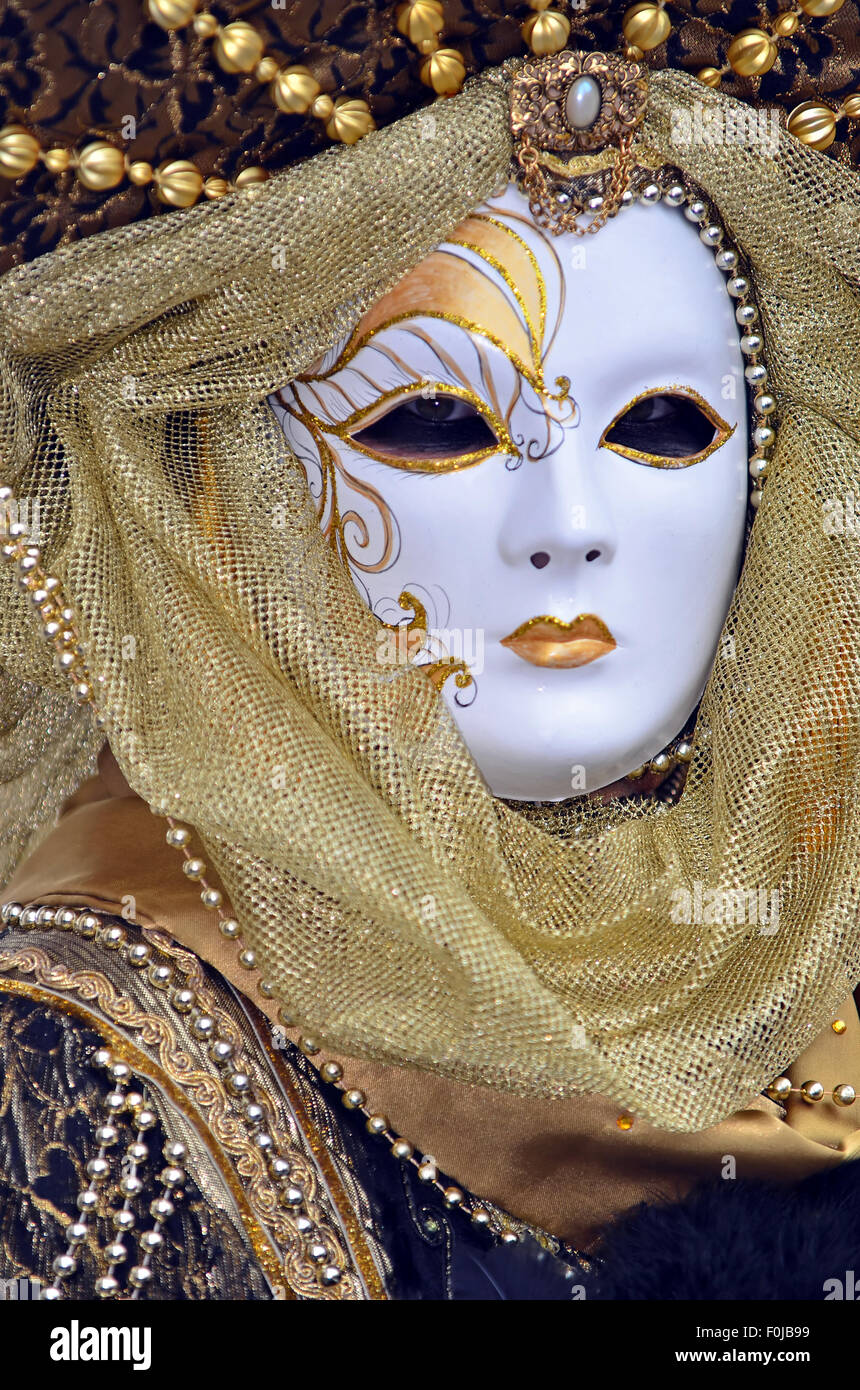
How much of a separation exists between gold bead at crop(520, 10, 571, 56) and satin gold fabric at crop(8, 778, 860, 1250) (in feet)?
2.67

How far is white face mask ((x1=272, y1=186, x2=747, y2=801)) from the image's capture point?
132 cm

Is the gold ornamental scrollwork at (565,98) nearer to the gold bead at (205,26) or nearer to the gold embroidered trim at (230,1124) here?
the gold bead at (205,26)

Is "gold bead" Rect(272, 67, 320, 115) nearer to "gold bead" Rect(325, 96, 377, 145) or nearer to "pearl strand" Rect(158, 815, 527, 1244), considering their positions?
"gold bead" Rect(325, 96, 377, 145)

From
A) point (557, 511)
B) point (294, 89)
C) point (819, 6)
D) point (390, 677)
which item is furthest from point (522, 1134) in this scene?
point (819, 6)

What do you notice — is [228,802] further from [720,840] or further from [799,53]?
[799,53]

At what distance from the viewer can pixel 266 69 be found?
4.11 ft

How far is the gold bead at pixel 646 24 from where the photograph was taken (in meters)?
1.30

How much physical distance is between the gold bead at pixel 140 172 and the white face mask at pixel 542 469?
0.22 m

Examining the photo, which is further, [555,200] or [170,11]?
[555,200]

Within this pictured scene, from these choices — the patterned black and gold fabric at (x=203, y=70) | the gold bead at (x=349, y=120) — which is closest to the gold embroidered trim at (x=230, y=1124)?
the patterned black and gold fabric at (x=203, y=70)

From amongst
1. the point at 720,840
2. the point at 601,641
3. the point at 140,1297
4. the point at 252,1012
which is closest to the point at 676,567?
Answer: the point at 601,641

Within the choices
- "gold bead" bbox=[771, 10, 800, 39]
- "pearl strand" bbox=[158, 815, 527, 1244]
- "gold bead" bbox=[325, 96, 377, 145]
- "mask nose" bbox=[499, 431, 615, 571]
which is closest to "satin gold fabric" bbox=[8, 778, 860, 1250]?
"pearl strand" bbox=[158, 815, 527, 1244]

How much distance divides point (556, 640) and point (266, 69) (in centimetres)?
57

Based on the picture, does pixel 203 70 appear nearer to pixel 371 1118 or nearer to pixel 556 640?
pixel 556 640
